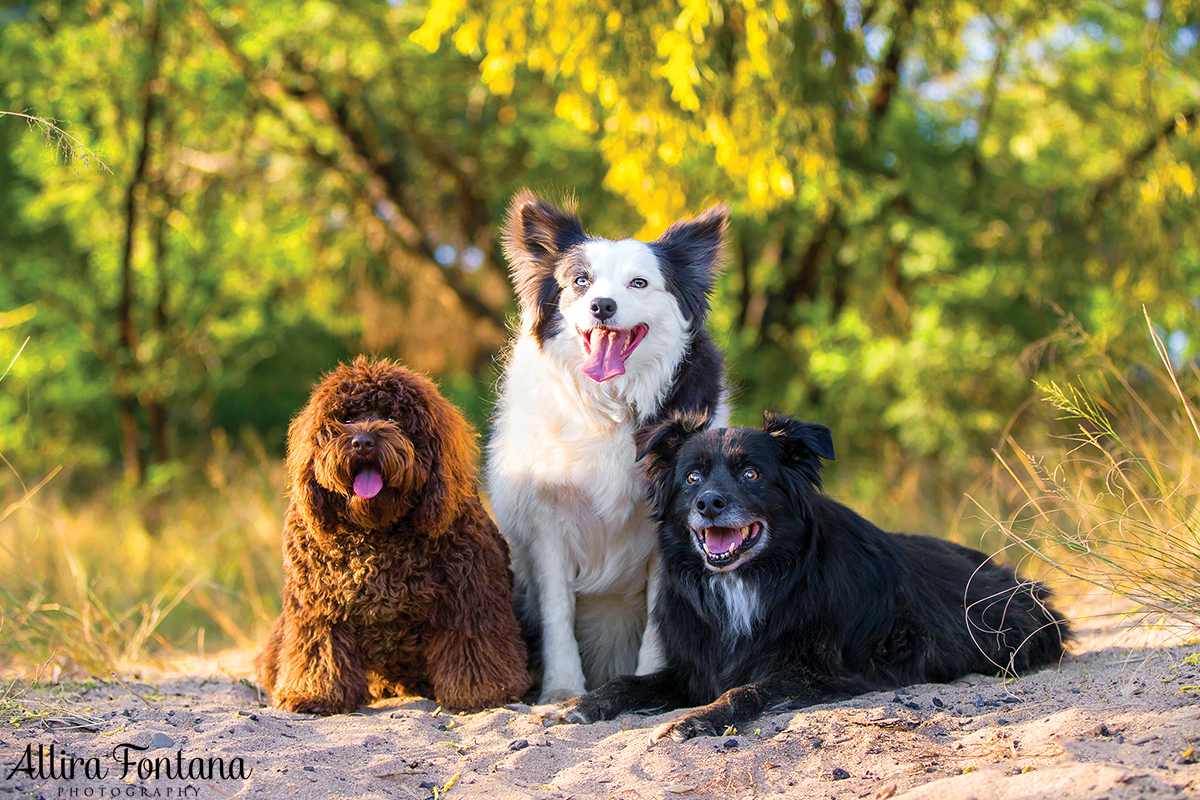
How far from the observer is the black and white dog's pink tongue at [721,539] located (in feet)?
12.2

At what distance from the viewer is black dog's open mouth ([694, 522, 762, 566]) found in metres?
3.69

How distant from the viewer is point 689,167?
8.12 metres

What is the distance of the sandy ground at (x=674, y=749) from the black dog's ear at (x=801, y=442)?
94 centimetres

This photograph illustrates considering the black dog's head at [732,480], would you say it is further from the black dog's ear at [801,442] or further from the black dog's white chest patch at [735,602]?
the black dog's white chest patch at [735,602]

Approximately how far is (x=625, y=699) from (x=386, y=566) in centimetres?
114

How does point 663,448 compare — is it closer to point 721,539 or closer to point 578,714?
point 721,539

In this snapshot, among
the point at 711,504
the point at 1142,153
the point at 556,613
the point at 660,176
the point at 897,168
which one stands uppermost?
the point at 897,168

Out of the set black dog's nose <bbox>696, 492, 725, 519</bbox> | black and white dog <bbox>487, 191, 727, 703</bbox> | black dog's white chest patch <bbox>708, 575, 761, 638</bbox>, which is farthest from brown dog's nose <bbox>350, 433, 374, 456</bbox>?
black dog's white chest patch <bbox>708, 575, 761, 638</bbox>

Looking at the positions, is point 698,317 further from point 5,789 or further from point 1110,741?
point 5,789

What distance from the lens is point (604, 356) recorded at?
4.12 metres

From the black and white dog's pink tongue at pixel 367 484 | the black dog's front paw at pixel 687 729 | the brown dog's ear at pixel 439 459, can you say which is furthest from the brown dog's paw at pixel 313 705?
the black dog's front paw at pixel 687 729

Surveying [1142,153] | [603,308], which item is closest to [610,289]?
[603,308]

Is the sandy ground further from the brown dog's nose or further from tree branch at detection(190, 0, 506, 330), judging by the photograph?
tree branch at detection(190, 0, 506, 330)

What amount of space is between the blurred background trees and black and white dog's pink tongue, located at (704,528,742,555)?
3.17 m
